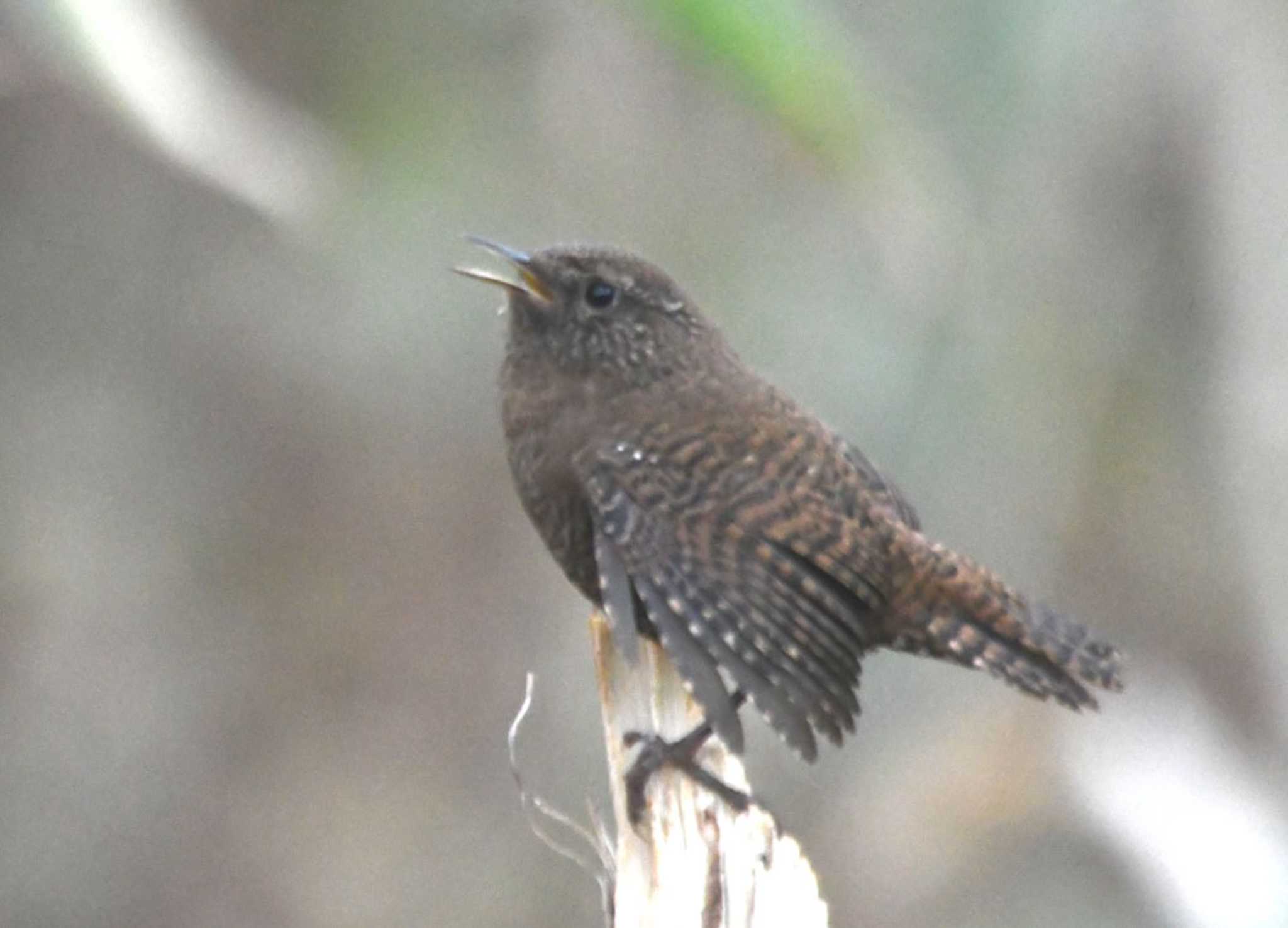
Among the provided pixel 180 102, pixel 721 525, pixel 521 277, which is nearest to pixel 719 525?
pixel 721 525

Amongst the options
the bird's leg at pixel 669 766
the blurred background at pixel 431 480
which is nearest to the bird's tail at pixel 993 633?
the bird's leg at pixel 669 766

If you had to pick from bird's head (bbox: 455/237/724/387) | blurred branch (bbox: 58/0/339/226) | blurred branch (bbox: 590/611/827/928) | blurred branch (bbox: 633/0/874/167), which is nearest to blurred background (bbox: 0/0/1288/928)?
bird's head (bbox: 455/237/724/387)

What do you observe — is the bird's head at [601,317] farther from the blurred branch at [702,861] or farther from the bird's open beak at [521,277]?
the blurred branch at [702,861]

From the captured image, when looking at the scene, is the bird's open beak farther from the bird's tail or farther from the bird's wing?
the bird's tail

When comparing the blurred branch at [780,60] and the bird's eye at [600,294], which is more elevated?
the blurred branch at [780,60]

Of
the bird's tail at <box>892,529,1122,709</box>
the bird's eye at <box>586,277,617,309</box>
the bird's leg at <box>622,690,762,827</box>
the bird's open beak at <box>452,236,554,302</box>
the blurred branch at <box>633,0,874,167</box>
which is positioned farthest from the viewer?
the bird's eye at <box>586,277,617,309</box>

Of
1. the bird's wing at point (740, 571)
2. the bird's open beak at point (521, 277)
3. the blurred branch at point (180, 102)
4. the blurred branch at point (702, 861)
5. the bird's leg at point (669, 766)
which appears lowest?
the blurred branch at point (702, 861)
